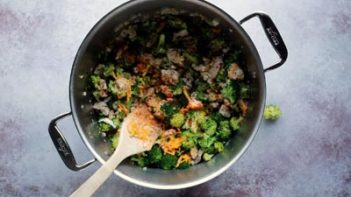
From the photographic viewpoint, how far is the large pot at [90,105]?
1883mm

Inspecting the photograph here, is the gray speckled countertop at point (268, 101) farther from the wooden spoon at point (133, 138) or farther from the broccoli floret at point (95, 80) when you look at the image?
the wooden spoon at point (133, 138)

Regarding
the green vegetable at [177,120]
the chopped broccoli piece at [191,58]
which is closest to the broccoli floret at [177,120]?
the green vegetable at [177,120]

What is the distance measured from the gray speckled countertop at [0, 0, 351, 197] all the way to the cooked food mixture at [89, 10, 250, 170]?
0.19 m

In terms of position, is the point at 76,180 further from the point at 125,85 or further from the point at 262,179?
the point at 262,179

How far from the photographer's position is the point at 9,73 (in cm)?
220

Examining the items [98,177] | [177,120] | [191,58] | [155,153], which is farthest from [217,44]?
[98,177]

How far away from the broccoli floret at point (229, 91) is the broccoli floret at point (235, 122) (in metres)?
0.07

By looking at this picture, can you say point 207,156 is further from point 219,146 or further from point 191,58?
point 191,58

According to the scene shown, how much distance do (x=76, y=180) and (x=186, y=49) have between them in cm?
68

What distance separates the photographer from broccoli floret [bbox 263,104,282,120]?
7.03 ft

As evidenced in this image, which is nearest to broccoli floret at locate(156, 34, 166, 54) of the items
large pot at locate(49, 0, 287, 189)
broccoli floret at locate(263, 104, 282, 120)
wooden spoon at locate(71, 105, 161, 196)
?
large pot at locate(49, 0, 287, 189)

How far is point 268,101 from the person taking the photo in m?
2.19

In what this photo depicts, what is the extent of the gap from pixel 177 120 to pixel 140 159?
0.20 metres

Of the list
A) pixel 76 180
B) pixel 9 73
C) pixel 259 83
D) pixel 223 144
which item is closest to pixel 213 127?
pixel 223 144
